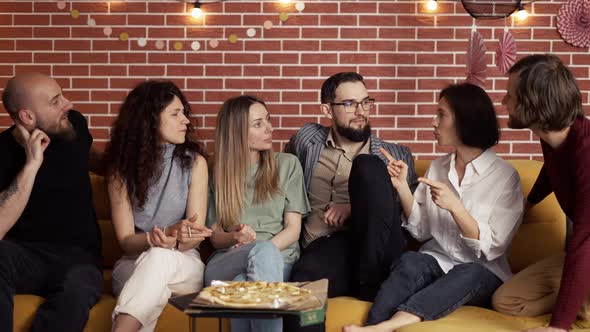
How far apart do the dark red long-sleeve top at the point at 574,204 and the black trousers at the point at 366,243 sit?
1.95 feet

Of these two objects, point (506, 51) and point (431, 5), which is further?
point (431, 5)

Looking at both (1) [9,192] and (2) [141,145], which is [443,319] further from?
(1) [9,192]

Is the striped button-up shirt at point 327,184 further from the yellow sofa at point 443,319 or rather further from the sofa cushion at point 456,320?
the sofa cushion at point 456,320

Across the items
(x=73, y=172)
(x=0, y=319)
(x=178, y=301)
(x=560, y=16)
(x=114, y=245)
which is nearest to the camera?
(x=178, y=301)

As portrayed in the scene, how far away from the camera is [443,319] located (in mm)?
2863

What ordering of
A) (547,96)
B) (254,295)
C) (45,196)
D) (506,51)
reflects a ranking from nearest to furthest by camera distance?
(254,295) < (547,96) < (45,196) < (506,51)

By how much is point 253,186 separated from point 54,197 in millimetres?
790

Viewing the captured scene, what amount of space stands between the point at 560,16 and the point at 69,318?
295cm

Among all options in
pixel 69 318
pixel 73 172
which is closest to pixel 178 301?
pixel 69 318

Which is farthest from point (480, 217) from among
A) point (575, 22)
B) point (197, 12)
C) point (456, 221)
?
point (197, 12)

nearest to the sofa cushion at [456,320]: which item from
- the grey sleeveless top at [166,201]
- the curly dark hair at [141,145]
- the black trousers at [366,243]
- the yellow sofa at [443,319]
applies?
the yellow sofa at [443,319]

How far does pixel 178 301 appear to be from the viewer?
2314mm

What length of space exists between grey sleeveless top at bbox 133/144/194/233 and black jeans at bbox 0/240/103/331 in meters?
0.24

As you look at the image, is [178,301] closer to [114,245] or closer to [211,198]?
[211,198]
